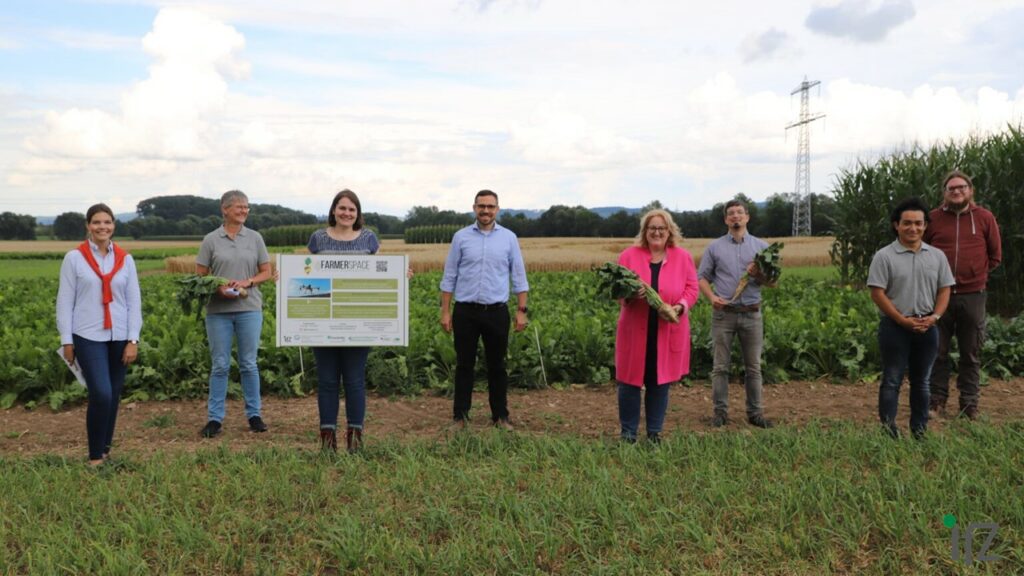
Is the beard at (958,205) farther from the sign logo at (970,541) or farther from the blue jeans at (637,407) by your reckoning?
the sign logo at (970,541)

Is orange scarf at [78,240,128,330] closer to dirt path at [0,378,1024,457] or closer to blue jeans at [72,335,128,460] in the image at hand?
blue jeans at [72,335,128,460]

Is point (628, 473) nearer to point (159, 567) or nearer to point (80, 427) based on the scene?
point (159, 567)

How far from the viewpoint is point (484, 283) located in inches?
266

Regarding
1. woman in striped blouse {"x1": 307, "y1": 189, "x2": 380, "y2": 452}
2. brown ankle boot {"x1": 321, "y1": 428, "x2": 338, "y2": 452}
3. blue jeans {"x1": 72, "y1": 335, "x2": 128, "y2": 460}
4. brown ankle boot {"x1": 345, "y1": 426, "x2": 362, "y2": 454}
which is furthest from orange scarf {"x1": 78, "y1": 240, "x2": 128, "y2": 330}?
brown ankle boot {"x1": 345, "y1": 426, "x2": 362, "y2": 454}

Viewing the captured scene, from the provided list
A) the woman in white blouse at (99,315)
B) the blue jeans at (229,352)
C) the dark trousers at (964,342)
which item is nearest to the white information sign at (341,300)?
the blue jeans at (229,352)

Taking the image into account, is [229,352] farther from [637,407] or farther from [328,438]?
[637,407]

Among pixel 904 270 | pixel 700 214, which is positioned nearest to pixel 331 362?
pixel 904 270

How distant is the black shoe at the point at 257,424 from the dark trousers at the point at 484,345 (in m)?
1.73

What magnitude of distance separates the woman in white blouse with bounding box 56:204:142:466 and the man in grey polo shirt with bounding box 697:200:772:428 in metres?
4.61

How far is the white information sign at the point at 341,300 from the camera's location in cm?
611

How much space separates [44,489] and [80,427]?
2478 mm

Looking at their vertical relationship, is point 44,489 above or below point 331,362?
below

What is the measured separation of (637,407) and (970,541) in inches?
99.8

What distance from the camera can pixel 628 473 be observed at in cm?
536
